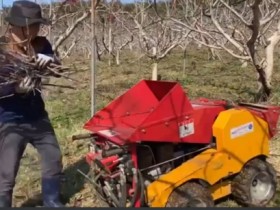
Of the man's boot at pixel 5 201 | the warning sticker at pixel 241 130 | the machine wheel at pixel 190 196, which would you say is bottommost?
the man's boot at pixel 5 201

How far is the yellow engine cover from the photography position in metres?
3.36

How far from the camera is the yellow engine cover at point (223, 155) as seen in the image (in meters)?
3.36

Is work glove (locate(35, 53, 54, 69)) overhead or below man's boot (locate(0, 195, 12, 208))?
overhead

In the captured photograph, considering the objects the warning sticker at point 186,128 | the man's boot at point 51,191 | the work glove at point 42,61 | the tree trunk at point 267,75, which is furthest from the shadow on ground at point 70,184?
the tree trunk at point 267,75

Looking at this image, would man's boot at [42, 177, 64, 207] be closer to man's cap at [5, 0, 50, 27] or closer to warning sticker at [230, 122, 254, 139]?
man's cap at [5, 0, 50, 27]

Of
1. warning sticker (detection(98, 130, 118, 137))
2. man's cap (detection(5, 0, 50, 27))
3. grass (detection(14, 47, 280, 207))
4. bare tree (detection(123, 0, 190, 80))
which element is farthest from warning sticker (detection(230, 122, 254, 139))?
bare tree (detection(123, 0, 190, 80))

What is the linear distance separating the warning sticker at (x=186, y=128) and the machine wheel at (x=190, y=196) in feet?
1.10

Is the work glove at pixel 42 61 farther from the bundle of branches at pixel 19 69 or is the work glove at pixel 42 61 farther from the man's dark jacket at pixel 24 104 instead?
the man's dark jacket at pixel 24 104

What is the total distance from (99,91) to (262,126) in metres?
6.94

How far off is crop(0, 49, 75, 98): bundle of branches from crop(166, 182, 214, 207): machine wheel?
106cm

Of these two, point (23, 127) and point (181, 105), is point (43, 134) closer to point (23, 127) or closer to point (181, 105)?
point (23, 127)

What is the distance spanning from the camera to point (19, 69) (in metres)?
3.17

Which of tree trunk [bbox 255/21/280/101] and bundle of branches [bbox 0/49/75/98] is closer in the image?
bundle of branches [bbox 0/49/75/98]

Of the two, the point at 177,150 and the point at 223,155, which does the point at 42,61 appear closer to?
the point at 177,150
